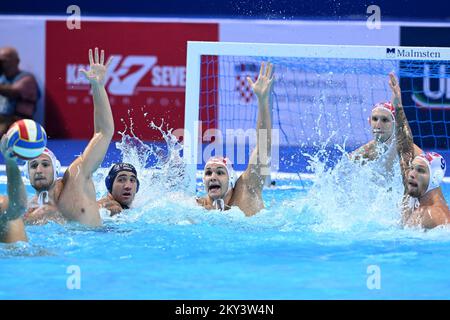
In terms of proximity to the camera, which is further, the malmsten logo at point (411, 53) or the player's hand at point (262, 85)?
the malmsten logo at point (411, 53)

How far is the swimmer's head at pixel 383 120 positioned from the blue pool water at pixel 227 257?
83cm

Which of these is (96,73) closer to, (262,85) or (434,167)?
(262,85)

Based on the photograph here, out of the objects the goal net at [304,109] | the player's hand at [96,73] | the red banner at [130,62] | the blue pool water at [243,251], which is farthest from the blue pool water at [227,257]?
the red banner at [130,62]

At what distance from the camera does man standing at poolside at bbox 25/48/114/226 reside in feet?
18.9

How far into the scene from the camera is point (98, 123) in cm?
576

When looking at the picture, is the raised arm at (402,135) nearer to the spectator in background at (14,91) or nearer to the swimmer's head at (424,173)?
the swimmer's head at (424,173)

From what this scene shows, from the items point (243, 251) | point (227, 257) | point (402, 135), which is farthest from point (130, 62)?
point (227, 257)

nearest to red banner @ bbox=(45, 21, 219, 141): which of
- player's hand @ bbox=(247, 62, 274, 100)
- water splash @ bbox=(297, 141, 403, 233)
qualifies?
water splash @ bbox=(297, 141, 403, 233)

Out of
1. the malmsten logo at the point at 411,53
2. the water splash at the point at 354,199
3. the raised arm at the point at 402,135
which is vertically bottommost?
the water splash at the point at 354,199

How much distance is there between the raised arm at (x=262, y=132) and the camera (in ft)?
20.5

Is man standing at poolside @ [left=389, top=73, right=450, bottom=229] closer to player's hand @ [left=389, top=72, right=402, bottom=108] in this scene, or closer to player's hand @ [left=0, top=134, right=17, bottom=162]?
player's hand @ [left=389, top=72, right=402, bottom=108]

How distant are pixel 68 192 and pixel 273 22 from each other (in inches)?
243

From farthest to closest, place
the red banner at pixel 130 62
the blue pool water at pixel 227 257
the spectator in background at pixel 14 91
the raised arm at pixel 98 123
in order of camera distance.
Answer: the red banner at pixel 130 62, the spectator in background at pixel 14 91, the raised arm at pixel 98 123, the blue pool water at pixel 227 257

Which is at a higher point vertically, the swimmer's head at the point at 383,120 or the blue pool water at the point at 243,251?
the swimmer's head at the point at 383,120
